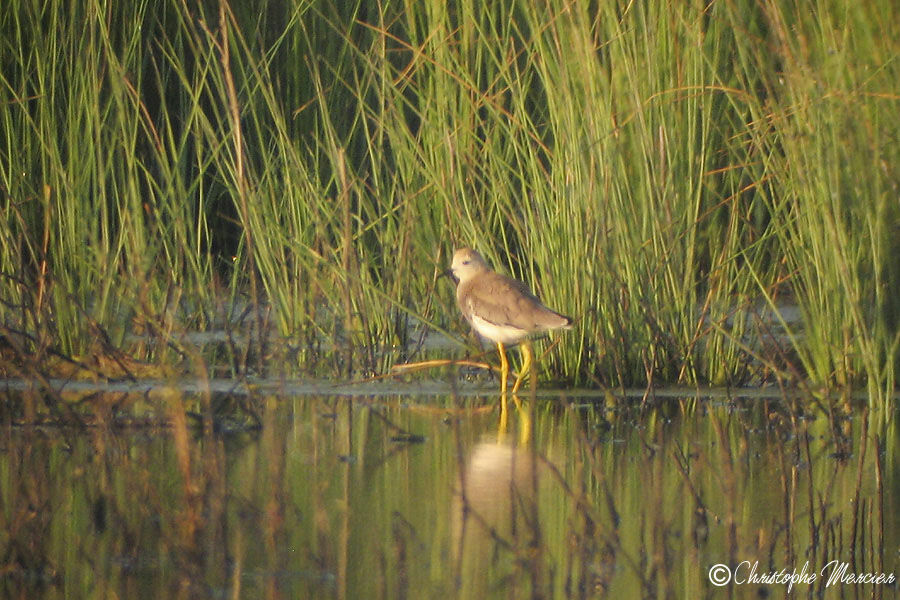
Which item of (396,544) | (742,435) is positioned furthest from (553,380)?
(396,544)

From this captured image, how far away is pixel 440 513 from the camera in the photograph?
3.94 metres

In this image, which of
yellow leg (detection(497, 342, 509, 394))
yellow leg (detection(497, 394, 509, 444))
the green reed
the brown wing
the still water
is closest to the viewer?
the still water

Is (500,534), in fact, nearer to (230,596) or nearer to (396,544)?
(396,544)

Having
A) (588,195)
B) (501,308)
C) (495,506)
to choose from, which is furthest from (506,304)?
(495,506)

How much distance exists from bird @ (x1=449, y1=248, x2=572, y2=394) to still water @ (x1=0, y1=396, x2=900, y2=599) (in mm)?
589

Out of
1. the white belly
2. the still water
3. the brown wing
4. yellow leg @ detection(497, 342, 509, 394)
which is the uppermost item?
the brown wing

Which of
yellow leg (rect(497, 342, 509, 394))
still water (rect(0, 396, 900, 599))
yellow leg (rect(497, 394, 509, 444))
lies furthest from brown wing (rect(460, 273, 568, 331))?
still water (rect(0, 396, 900, 599))

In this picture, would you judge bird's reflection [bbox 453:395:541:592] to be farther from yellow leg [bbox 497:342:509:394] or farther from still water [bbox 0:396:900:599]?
yellow leg [bbox 497:342:509:394]

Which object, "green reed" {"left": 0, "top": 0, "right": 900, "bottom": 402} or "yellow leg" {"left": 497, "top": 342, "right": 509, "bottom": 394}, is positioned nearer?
"green reed" {"left": 0, "top": 0, "right": 900, "bottom": 402}

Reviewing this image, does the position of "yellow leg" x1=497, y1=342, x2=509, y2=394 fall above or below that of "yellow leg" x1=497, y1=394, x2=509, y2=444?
above

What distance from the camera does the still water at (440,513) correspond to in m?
3.35

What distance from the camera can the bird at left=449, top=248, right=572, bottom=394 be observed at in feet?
18.4

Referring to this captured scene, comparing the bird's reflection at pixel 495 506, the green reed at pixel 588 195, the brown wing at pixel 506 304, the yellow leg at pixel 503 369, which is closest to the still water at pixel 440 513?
the bird's reflection at pixel 495 506

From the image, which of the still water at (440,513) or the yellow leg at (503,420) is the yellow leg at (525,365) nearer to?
the yellow leg at (503,420)
